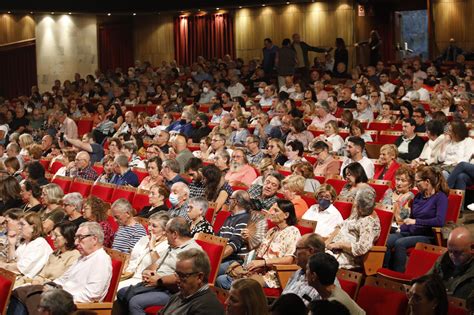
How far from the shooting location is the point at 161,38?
68.4 ft

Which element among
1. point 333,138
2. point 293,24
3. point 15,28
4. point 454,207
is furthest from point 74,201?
point 293,24

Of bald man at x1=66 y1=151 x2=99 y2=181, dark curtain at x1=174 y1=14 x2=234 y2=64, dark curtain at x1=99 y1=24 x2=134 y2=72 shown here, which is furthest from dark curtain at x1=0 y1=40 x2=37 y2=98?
bald man at x1=66 y1=151 x2=99 y2=181

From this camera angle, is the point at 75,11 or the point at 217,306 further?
the point at 75,11

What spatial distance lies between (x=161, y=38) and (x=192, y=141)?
32.4 feet

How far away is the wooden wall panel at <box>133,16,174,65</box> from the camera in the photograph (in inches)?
820

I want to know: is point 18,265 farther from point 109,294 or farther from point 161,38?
point 161,38

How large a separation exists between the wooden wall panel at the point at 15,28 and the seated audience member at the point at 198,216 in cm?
1367

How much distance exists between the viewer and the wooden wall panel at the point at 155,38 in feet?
68.3

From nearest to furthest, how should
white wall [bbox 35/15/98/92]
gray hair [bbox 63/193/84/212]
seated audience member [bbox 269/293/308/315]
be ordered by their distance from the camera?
seated audience member [bbox 269/293/308/315]
gray hair [bbox 63/193/84/212]
white wall [bbox 35/15/98/92]

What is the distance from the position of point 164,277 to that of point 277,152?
370cm

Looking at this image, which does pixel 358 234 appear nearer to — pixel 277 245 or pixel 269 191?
pixel 277 245

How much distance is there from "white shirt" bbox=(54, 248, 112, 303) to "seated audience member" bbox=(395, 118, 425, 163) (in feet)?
14.1

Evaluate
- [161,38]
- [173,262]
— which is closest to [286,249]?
[173,262]

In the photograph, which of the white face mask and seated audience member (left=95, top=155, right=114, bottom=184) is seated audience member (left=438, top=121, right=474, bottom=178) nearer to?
the white face mask
